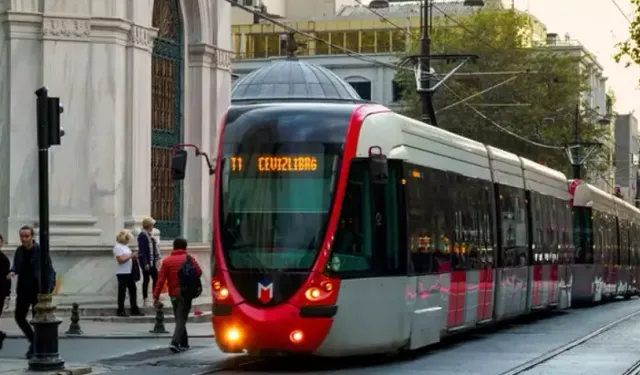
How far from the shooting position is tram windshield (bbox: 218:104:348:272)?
18.2 m

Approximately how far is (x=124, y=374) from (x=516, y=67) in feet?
183

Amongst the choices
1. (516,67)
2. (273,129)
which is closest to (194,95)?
(273,129)

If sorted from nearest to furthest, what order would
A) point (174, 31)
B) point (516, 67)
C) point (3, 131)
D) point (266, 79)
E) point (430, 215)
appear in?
point (430, 215), point (3, 131), point (174, 31), point (266, 79), point (516, 67)

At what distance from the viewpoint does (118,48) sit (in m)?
29.2

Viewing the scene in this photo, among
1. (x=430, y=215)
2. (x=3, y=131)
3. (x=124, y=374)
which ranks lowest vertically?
(x=124, y=374)

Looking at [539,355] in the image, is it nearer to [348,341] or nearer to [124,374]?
[348,341]

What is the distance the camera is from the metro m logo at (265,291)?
18094mm

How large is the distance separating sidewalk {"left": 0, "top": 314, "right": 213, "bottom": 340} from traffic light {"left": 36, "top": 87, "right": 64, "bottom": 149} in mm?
6276

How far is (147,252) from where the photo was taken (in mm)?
Result: 28031

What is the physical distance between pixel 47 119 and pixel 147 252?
994cm

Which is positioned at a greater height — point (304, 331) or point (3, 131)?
point (3, 131)

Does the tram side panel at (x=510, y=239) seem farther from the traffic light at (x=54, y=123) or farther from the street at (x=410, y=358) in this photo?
the traffic light at (x=54, y=123)

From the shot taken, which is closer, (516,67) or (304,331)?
(304,331)

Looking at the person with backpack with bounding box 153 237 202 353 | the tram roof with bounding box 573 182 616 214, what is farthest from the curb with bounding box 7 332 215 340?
the tram roof with bounding box 573 182 616 214
